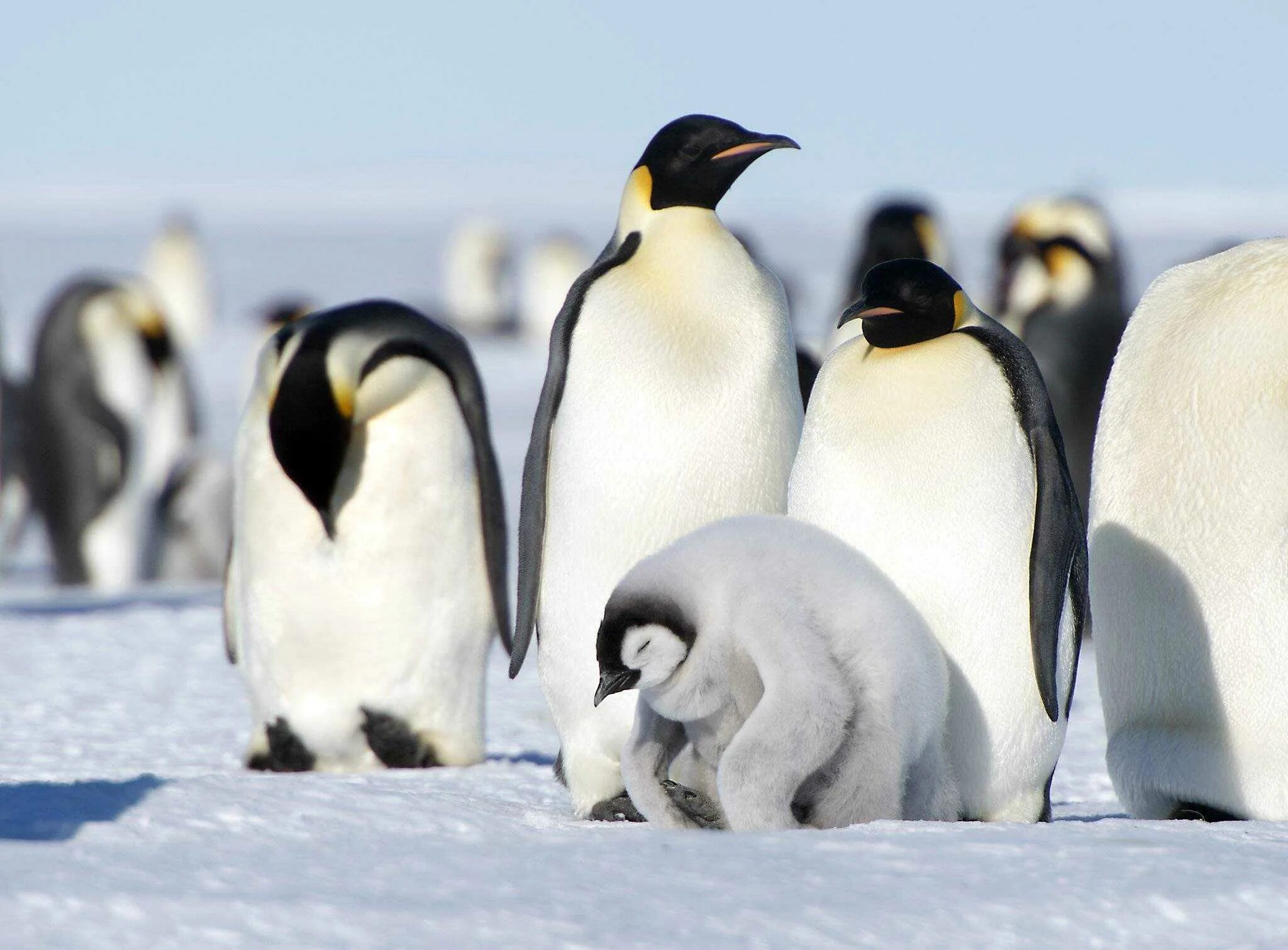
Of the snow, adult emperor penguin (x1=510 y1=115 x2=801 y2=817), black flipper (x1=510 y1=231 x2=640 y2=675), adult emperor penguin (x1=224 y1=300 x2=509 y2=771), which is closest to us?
the snow

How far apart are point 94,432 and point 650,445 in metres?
7.01

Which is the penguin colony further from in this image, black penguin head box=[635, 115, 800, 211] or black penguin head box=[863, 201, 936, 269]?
black penguin head box=[863, 201, 936, 269]

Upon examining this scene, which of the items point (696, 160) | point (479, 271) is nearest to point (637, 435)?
point (696, 160)

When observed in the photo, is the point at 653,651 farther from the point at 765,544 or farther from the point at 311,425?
the point at 311,425

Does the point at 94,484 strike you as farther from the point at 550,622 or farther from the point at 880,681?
the point at 880,681

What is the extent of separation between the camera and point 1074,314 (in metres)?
7.91

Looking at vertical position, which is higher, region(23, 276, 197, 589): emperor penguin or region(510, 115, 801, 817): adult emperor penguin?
region(510, 115, 801, 817): adult emperor penguin

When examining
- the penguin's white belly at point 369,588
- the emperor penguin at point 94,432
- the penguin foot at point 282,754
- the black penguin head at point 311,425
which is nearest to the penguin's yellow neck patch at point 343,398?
the black penguin head at point 311,425

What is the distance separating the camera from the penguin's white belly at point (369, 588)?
448 cm

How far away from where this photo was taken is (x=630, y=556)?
12.1 feet

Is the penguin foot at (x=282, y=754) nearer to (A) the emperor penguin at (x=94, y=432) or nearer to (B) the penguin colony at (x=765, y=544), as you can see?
(B) the penguin colony at (x=765, y=544)

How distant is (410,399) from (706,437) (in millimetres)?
1114

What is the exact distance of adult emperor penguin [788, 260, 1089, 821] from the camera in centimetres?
330

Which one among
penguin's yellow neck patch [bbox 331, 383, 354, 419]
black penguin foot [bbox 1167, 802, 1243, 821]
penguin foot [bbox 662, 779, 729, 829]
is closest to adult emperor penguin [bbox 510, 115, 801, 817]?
penguin foot [bbox 662, 779, 729, 829]
